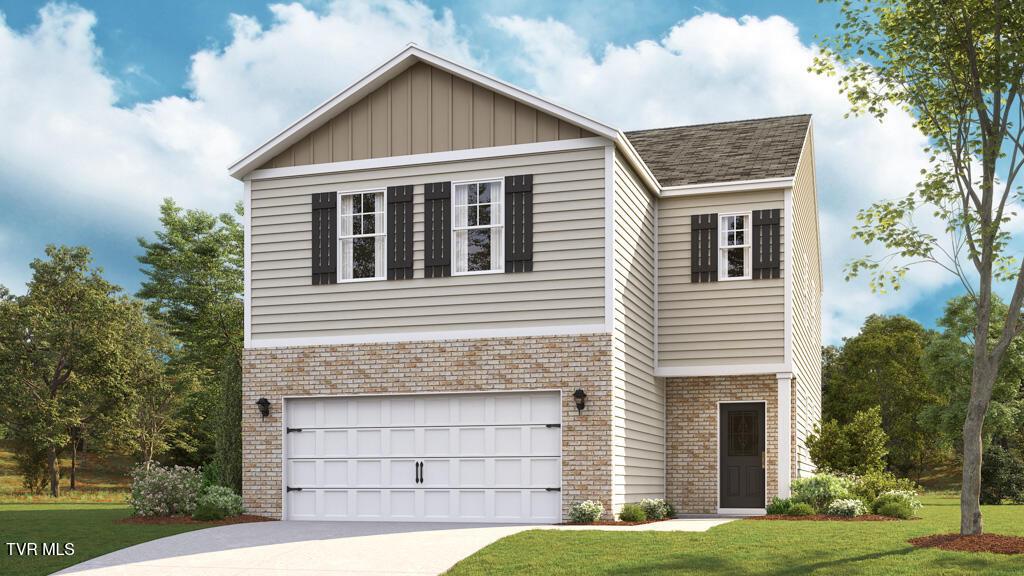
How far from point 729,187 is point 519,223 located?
192 inches

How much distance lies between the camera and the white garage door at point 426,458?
697 inches

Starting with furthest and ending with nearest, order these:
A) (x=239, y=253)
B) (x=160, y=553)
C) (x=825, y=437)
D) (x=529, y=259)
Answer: (x=239, y=253), (x=825, y=437), (x=529, y=259), (x=160, y=553)

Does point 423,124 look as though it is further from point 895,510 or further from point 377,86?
point 895,510

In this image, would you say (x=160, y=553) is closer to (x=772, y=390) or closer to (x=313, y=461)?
(x=313, y=461)

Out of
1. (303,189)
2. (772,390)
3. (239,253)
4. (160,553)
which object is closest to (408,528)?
(160,553)

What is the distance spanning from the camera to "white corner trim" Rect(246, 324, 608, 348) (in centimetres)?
1745

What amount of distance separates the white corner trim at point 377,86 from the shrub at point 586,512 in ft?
19.2

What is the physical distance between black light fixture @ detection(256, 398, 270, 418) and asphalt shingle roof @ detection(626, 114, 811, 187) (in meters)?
8.66

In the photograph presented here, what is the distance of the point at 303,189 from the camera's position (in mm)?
19328

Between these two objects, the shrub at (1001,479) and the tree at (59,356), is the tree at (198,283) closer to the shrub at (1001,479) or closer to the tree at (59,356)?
the tree at (59,356)

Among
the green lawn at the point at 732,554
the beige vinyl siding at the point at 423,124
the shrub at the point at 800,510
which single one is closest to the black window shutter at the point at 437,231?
the beige vinyl siding at the point at 423,124

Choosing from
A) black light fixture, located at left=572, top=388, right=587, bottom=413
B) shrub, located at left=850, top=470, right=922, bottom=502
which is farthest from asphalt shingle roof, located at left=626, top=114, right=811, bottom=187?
shrub, located at left=850, top=470, right=922, bottom=502

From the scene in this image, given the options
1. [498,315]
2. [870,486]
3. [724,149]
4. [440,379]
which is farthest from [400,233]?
[870,486]

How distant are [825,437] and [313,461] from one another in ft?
33.9
